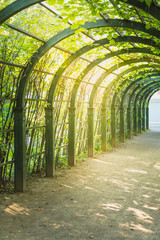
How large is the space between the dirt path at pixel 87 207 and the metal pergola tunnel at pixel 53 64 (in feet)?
2.33

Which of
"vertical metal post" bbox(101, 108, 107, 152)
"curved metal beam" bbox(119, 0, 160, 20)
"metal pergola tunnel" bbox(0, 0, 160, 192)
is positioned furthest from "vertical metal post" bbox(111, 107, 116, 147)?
"curved metal beam" bbox(119, 0, 160, 20)

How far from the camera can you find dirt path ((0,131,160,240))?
3.99m

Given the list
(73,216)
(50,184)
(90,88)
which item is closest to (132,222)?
(73,216)

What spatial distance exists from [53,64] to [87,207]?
3.57 m

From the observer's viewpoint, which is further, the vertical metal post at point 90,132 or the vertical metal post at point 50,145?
the vertical metal post at point 90,132

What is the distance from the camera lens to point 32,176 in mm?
6961

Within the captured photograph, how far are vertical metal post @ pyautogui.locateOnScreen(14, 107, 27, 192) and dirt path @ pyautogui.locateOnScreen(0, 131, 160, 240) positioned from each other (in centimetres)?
27

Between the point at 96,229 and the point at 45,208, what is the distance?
1.22 m

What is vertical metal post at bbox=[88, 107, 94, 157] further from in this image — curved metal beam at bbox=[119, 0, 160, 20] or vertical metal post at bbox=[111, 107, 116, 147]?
curved metal beam at bbox=[119, 0, 160, 20]

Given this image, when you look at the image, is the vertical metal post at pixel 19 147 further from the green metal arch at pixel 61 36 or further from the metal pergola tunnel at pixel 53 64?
the green metal arch at pixel 61 36

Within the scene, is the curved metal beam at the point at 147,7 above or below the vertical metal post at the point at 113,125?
above

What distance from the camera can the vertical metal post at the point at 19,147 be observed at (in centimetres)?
565

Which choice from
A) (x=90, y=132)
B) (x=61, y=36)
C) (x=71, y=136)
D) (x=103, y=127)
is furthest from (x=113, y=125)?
(x=61, y=36)

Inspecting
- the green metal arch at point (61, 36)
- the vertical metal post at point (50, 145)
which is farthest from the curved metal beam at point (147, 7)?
the vertical metal post at point (50, 145)
